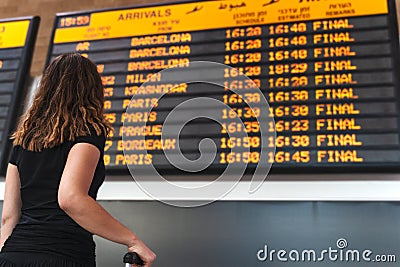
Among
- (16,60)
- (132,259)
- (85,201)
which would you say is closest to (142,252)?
(132,259)

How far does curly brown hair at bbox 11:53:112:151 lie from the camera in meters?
1.13

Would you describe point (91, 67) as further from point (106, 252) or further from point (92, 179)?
point (106, 252)

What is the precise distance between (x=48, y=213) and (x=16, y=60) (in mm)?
1599

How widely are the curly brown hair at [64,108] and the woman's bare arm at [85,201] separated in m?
0.07

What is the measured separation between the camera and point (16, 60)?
241 cm

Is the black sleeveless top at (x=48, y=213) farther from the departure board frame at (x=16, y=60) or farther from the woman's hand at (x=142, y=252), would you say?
the departure board frame at (x=16, y=60)

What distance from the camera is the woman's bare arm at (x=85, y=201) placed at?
103 centimetres

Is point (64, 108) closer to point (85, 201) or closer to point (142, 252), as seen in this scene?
point (85, 201)

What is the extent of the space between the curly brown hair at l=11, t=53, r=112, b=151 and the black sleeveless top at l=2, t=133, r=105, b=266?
0.03 meters

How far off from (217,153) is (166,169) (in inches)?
9.8

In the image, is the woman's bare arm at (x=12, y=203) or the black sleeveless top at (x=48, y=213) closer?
the black sleeveless top at (x=48, y=213)

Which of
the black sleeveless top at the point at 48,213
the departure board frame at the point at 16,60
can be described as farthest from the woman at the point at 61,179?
the departure board frame at the point at 16,60

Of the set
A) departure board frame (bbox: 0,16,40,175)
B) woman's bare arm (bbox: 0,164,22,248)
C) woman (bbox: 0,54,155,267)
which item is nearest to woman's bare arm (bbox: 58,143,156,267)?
woman (bbox: 0,54,155,267)

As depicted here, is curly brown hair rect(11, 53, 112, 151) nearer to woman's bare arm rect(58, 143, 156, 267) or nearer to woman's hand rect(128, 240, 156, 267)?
woman's bare arm rect(58, 143, 156, 267)
